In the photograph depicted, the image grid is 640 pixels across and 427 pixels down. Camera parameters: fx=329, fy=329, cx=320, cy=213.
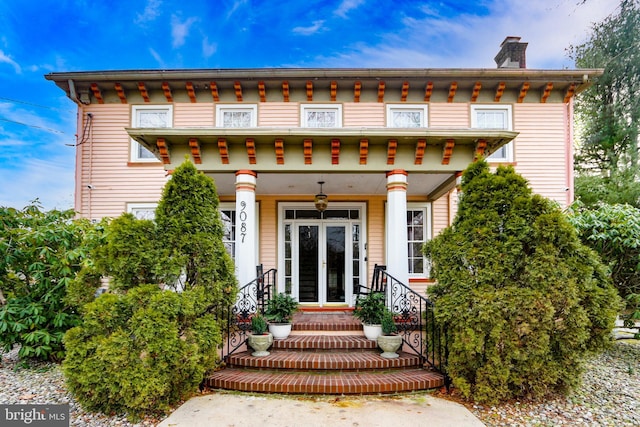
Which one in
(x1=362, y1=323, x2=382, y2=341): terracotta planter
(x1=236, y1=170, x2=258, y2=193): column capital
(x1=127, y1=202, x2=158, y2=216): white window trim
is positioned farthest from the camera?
(x1=127, y1=202, x2=158, y2=216): white window trim

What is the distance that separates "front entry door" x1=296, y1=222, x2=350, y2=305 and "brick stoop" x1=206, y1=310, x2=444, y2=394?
238cm

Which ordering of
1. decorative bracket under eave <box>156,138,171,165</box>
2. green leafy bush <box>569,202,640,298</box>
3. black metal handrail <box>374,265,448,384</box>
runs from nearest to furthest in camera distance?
1. black metal handrail <box>374,265,448,384</box>
2. green leafy bush <box>569,202,640,298</box>
3. decorative bracket under eave <box>156,138,171,165</box>

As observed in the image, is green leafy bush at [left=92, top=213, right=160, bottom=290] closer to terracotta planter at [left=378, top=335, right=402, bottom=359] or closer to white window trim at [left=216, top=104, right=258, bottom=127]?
terracotta planter at [left=378, top=335, right=402, bottom=359]

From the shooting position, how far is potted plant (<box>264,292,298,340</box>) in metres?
4.66

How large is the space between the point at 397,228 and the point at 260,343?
272cm

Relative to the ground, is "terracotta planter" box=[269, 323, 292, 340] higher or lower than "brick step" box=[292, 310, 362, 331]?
higher

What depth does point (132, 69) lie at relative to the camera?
7336 millimetres

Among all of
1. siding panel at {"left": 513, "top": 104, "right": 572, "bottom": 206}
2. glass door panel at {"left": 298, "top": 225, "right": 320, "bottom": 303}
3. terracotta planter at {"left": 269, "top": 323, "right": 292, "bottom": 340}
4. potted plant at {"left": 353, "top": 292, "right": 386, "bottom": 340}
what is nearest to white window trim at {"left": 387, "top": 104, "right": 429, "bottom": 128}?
siding panel at {"left": 513, "top": 104, "right": 572, "bottom": 206}

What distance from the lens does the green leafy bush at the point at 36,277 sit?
176 inches

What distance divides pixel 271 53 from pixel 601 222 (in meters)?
9.64

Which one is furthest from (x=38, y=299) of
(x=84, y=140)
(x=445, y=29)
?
(x=445, y=29)

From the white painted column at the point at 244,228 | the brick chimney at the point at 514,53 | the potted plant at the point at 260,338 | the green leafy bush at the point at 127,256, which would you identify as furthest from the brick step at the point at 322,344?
the brick chimney at the point at 514,53

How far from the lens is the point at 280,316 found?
185 inches

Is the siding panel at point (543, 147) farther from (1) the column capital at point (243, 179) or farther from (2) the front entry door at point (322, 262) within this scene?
(1) the column capital at point (243, 179)
